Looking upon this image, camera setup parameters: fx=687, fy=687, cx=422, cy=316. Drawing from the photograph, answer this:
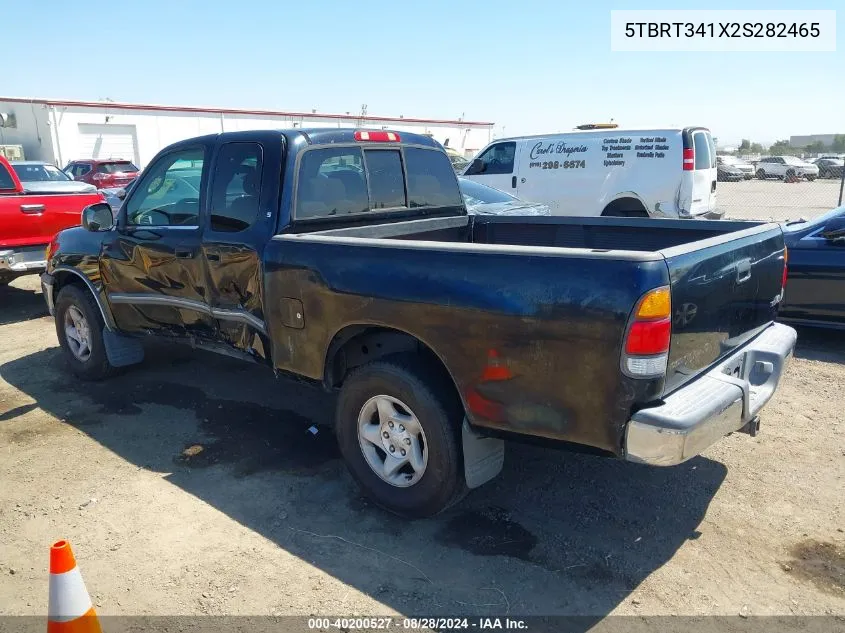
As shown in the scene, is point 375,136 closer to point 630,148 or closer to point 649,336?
point 649,336

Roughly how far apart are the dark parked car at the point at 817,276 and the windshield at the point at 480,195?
3.53 meters

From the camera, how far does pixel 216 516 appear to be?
376 cm

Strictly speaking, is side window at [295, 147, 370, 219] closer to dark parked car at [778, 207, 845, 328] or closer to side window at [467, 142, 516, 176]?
dark parked car at [778, 207, 845, 328]

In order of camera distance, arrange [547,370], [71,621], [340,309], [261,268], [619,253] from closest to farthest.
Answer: [71,621]
[619,253]
[547,370]
[340,309]
[261,268]

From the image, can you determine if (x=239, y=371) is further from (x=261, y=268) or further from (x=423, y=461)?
(x=423, y=461)

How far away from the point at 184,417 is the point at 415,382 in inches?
101

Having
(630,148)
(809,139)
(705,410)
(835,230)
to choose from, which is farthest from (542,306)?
(809,139)

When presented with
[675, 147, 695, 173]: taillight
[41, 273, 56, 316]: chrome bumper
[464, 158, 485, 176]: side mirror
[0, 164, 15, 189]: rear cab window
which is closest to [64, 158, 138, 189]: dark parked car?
[464, 158, 485, 176]: side mirror

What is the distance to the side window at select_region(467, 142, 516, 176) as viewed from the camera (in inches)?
498

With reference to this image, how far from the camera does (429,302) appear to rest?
10.6 feet

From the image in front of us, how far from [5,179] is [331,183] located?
6293 mm

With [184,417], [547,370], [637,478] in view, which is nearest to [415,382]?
[547,370]

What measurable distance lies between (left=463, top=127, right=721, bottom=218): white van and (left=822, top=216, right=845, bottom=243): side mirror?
4310 millimetres

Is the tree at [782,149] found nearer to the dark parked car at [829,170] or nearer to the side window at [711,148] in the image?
the dark parked car at [829,170]
